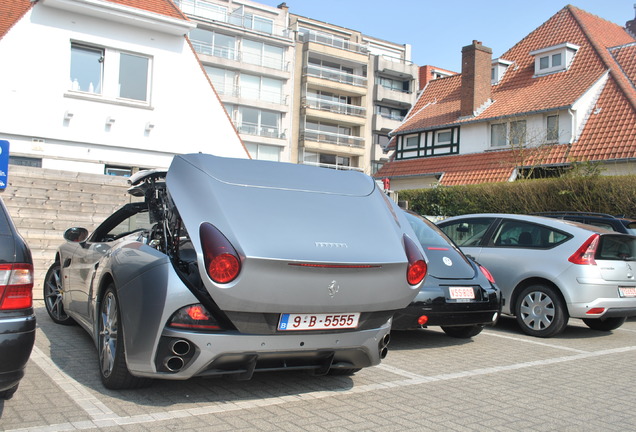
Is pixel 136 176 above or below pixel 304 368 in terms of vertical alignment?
above

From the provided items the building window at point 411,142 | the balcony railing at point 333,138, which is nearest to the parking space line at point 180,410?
the building window at point 411,142

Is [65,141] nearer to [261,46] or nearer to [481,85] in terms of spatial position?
[481,85]

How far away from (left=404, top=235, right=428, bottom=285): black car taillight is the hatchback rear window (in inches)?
171

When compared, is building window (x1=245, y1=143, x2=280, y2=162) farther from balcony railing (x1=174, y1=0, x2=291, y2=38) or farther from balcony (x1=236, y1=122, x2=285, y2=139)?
balcony railing (x1=174, y1=0, x2=291, y2=38)

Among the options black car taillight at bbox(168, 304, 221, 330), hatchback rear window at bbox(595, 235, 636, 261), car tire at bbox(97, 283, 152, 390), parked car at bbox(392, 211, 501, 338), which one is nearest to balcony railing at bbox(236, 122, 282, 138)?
hatchback rear window at bbox(595, 235, 636, 261)

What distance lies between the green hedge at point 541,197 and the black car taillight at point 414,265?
16.0 m

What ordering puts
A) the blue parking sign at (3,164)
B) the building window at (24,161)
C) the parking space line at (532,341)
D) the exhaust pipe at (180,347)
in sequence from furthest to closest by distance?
the building window at (24,161) → the blue parking sign at (3,164) → the parking space line at (532,341) → the exhaust pipe at (180,347)

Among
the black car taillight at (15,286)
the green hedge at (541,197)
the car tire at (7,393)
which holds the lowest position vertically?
the car tire at (7,393)

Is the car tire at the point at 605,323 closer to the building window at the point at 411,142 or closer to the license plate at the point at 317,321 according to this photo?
the license plate at the point at 317,321

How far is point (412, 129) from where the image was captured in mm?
38562

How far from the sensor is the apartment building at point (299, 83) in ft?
182

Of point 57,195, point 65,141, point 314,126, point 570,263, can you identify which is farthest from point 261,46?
point 570,263

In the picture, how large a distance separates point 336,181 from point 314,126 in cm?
5832

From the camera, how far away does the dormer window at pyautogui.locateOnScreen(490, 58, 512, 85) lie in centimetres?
3656
